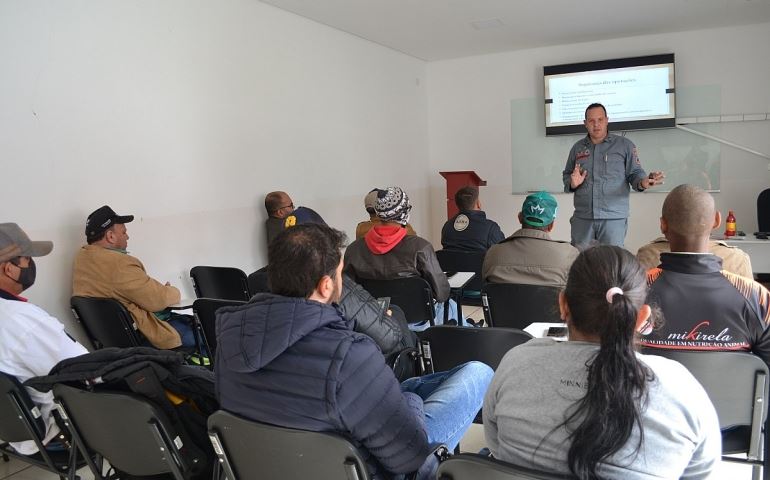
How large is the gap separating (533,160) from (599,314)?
6.97 meters

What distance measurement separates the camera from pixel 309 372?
4.51 ft

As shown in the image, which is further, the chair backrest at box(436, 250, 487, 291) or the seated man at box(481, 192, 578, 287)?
the chair backrest at box(436, 250, 487, 291)

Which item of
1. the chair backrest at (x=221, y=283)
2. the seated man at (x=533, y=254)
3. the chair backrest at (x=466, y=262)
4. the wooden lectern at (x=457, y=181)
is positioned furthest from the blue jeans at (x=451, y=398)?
the wooden lectern at (x=457, y=181)

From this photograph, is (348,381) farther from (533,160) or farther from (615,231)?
(533,160)

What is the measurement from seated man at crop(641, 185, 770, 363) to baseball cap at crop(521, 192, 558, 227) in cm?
121

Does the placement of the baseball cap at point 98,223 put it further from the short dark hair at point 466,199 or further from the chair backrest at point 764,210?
the chair backrest at point 764,210

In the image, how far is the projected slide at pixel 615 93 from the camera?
699 centimetres

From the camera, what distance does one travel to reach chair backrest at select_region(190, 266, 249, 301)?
370 cm

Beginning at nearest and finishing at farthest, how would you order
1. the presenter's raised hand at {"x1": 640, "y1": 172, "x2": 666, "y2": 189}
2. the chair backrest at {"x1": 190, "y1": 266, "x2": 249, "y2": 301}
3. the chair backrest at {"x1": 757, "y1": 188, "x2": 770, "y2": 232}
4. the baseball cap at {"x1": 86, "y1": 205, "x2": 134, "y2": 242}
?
the baseball cap at {"x1": 86, "y1": 205, "x2": 134, "y2": 242}
the chair backrest at {"x1": 190, "y1": 266, "x2": 249, "y2": 301}
the presenter's raised hand at {"x1": 640, "y1": 172, "x2": 666, "y2": 189}
the chair backrest at {"x1": 757, "y1": 188, "x2": 770, "y2": 232}

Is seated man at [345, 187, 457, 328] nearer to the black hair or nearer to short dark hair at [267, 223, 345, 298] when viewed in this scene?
short dark hair at [267, 223, 345, 298]

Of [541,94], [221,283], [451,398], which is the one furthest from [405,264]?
[541,94]

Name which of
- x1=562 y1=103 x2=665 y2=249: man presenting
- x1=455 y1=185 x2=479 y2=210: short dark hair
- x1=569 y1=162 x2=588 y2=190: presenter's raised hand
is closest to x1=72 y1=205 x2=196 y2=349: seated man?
x1=455 y1=185 x2=479 y2=210: short dark hair

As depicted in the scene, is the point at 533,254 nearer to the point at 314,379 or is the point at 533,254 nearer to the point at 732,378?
the point at 732,378

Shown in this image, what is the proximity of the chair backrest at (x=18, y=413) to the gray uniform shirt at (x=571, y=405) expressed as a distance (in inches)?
64.2
